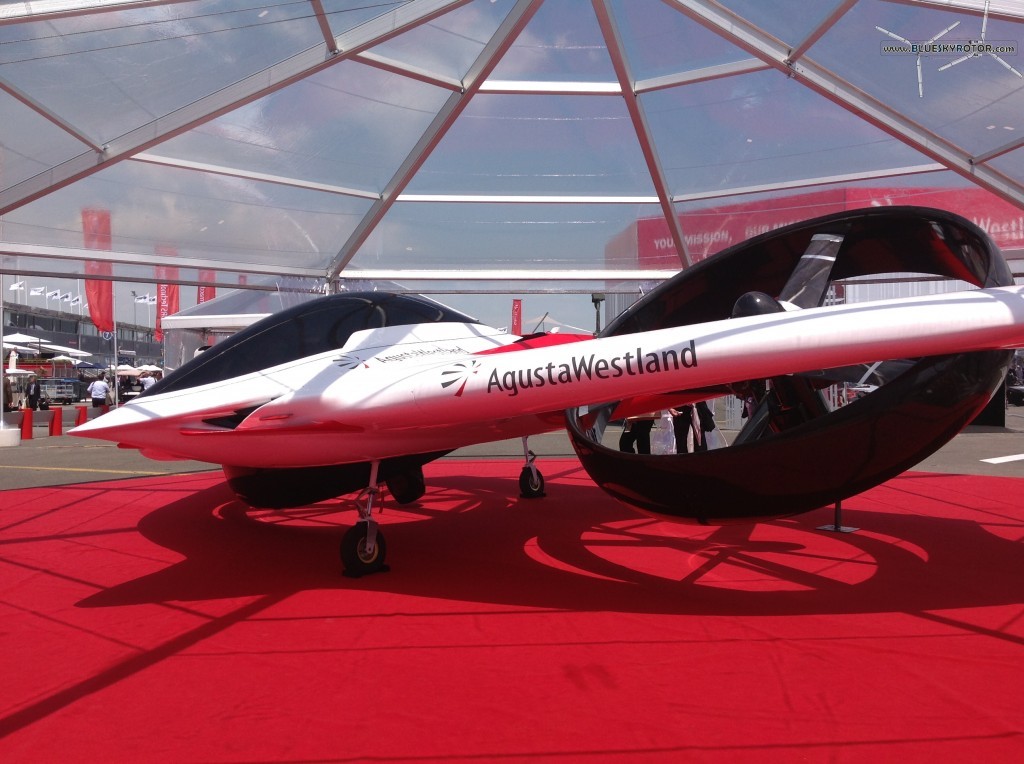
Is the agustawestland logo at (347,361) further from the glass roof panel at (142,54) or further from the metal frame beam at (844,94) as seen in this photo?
the metal frame beam at (844,94)

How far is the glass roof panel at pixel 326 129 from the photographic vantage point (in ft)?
36.1

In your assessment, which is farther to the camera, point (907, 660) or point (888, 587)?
point (888, 587)

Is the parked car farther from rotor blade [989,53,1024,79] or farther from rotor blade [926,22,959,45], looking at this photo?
rotor blade [989,53,1024,79]

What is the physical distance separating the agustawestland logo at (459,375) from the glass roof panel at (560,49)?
6.96 metres

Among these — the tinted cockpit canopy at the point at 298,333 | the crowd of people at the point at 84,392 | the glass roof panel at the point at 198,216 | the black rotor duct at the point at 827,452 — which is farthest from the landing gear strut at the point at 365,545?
the crowd of people at the point at 84,392

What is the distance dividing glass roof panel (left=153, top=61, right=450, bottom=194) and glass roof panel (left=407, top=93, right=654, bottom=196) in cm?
75

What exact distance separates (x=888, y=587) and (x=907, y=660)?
1.61m

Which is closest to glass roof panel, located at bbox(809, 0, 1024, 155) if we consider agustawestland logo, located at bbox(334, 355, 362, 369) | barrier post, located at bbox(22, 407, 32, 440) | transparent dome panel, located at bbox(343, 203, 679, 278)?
transparent dome panel, located at bbox(343, 203, 679, 278)

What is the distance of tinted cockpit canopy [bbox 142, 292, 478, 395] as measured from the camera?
6.43 meters

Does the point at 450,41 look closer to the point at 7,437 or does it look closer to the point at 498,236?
the point at 498,236

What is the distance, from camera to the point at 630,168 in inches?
519

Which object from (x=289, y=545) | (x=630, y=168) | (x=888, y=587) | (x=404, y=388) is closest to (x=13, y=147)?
(x=289, y=545)

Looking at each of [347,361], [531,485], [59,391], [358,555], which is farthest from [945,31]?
[59,391]

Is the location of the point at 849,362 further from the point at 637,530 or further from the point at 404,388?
the point at 637,530
